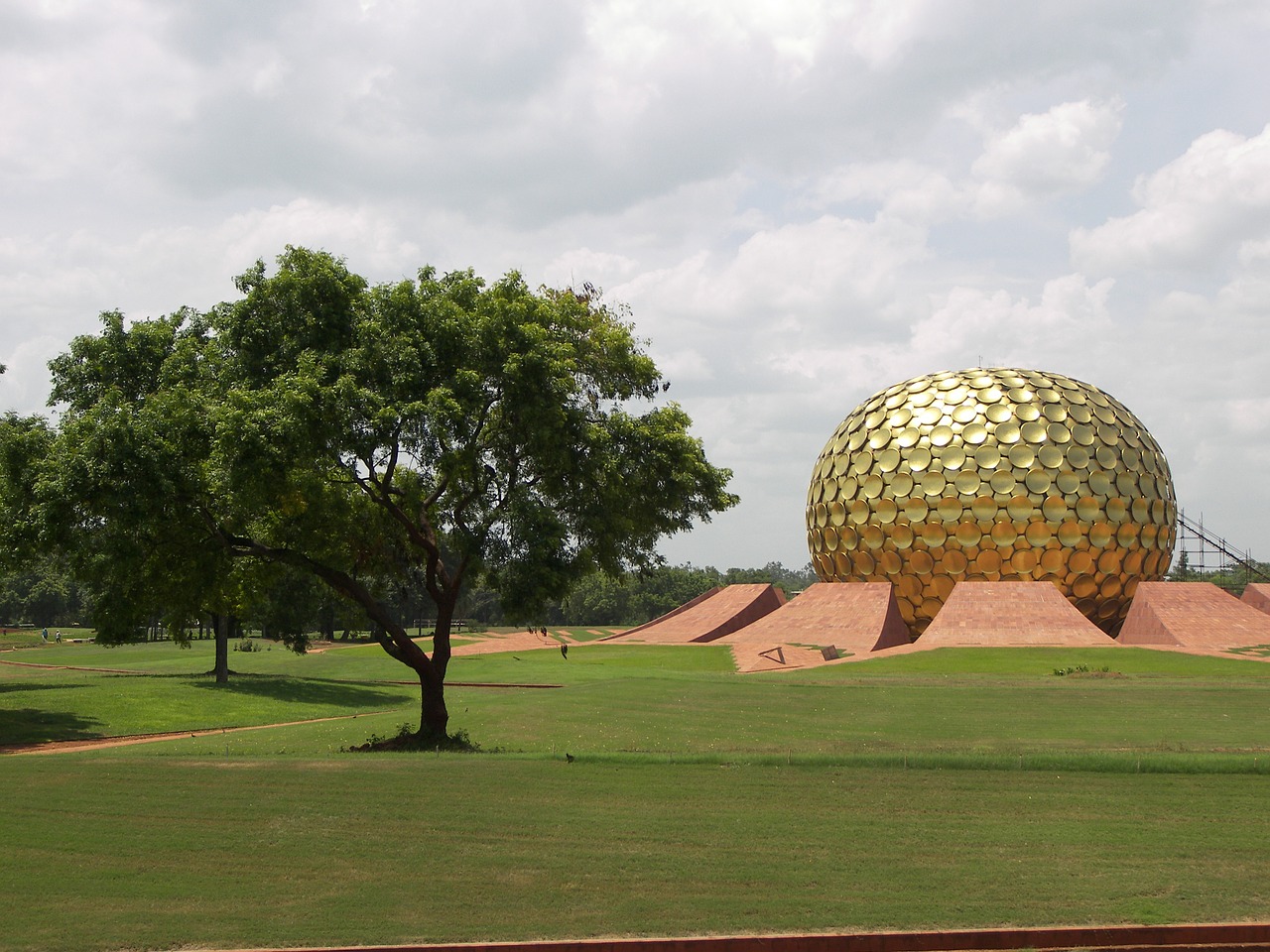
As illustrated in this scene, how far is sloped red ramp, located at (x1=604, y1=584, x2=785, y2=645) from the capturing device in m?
41.6

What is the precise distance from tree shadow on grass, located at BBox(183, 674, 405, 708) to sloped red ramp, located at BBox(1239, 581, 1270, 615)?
3139cm

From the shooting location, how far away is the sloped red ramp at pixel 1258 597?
40750 millimetres

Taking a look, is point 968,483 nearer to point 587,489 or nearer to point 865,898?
point 587,489

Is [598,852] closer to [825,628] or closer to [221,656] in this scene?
[221,656]

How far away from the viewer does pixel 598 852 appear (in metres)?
9.54

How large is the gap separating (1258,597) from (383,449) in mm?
37387

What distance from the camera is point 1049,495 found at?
127 feet

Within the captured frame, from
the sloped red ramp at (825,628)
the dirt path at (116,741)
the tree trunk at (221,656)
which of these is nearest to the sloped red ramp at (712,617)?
the sloped red ramp at (825,628)

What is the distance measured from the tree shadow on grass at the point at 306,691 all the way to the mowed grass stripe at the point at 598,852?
50.4 ft

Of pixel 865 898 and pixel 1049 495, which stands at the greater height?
pixel 1049 495

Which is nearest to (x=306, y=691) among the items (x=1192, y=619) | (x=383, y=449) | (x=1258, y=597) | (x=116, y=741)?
(x=116, y=741)

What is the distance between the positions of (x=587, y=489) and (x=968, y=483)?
2540cm

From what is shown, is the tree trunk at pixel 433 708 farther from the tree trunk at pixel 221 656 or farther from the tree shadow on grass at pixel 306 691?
the tree trunk at pixel 221 656

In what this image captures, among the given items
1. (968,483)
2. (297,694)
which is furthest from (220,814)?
(968,483)
